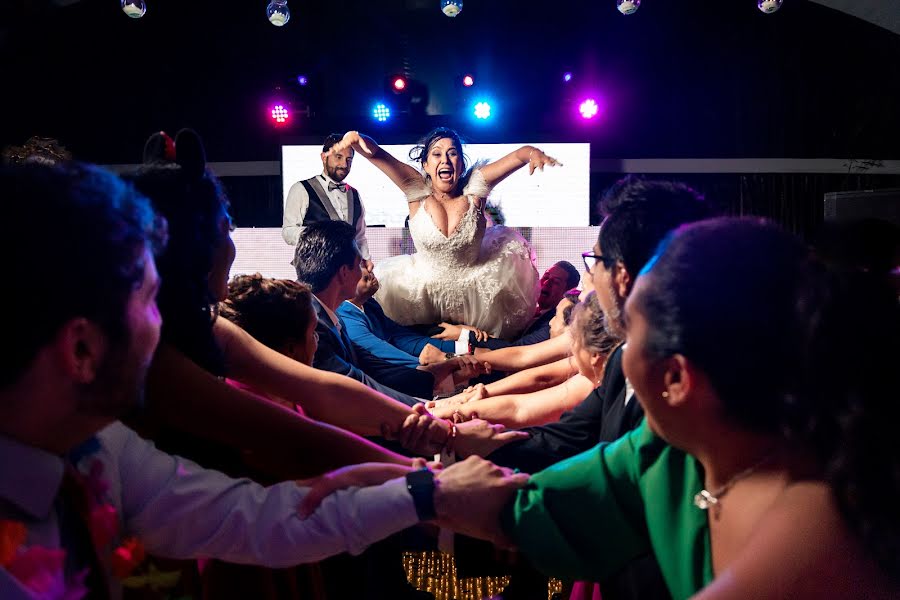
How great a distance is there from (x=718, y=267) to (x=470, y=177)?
454cm

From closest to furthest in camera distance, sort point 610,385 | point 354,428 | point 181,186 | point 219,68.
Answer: point 181,186 → point 610,385 → point 354,428 → point 219,68

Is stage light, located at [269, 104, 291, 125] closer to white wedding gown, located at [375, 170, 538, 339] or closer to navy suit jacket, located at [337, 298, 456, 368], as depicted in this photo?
white wedding gown, located at [375, 170, 538, 339]

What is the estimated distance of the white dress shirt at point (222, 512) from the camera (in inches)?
48.3

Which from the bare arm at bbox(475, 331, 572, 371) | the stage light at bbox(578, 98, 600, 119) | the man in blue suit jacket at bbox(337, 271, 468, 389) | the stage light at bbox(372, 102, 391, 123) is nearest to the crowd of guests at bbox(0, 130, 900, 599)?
the man in blue suit jacket at bbox(337, 271, 468, 389)

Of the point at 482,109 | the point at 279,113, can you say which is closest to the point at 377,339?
the point at 482,109

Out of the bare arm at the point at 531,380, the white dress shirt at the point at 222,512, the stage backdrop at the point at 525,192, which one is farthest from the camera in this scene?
the stage backdrop at the point at 525,192

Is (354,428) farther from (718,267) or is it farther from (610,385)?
(718,267)

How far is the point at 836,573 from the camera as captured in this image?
0.92m

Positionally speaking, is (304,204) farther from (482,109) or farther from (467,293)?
(482,109)

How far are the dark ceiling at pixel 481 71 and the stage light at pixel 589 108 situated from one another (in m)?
0.21

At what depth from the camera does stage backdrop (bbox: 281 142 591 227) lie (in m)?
8.51

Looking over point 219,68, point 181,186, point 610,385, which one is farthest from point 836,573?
point 219,68

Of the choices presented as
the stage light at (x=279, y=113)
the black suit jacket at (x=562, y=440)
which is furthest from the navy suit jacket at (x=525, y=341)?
the stage light at (x=279, y=113)

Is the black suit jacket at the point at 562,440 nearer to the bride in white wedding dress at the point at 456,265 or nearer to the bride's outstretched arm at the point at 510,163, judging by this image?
the bride in white wedding dress at the point at 456,265
